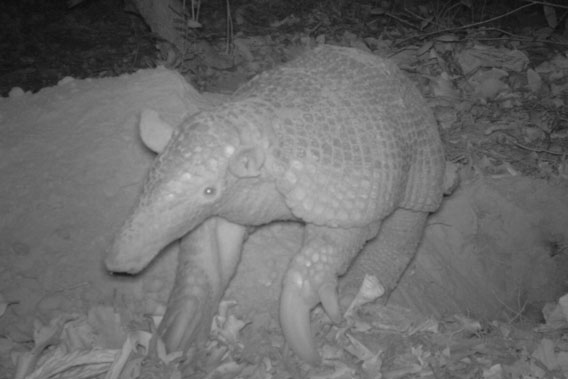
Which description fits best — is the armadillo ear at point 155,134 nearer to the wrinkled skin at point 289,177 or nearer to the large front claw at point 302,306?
the wrinkled skin at point 289,177

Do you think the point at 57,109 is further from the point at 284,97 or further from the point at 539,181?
the point at 539,181

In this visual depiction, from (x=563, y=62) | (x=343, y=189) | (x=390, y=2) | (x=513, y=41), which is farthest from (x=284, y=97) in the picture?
(x=390, y=2)

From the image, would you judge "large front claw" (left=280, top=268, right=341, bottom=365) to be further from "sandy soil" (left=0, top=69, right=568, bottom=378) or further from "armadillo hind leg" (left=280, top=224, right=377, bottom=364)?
"sandy soil" (left=0, top=69, right=568, bottom=378)

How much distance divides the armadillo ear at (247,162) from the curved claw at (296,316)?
51 cm

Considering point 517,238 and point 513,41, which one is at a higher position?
point 513,41

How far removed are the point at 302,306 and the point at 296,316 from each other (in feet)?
0.16

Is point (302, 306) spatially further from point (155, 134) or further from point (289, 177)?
point (155, 134)

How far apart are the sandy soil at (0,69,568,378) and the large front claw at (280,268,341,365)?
0.50 metres

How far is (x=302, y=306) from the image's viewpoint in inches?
81.2

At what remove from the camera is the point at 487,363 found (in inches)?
83.6

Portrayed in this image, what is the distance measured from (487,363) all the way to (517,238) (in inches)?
85.4

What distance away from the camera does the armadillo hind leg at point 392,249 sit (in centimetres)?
297

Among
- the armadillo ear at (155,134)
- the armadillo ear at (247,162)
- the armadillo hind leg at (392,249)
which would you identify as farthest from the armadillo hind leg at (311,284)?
the armadillo hind leg at (392,249)

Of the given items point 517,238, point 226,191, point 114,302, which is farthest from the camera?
point 517,238
